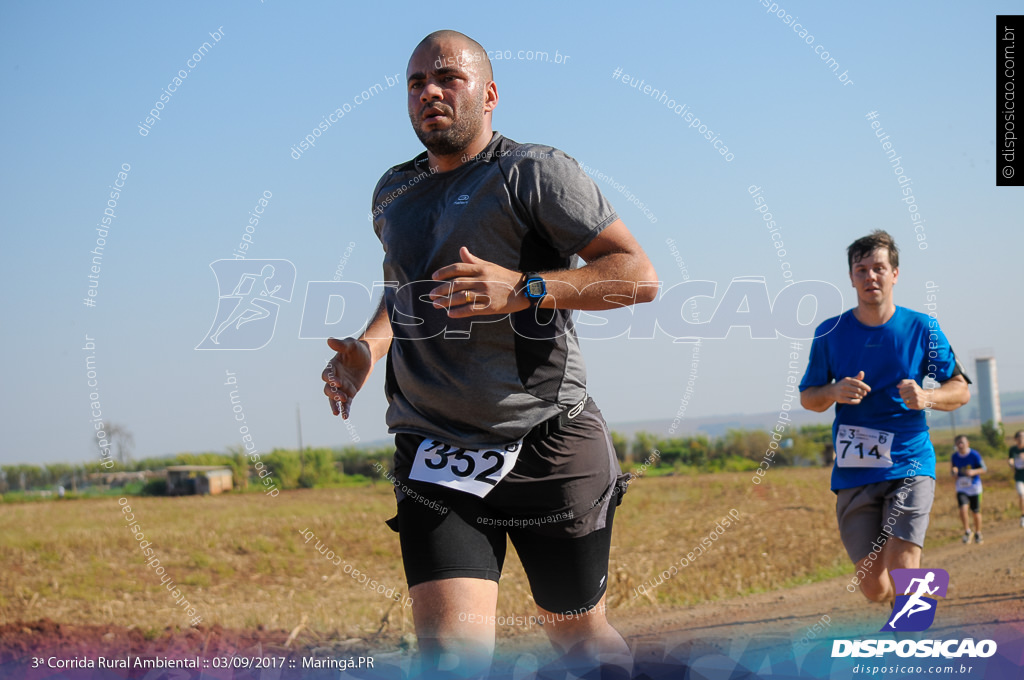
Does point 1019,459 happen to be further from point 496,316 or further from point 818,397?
point 496,316

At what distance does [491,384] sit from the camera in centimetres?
223

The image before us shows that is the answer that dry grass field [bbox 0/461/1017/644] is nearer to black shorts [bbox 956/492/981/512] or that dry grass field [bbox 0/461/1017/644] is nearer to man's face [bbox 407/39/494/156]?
black shorts [bbox 956/492/981/512]

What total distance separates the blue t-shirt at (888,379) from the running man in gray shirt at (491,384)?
2.09 meters

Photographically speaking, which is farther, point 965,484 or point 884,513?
point 965,484

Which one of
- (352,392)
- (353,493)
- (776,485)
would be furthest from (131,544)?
(776,485)

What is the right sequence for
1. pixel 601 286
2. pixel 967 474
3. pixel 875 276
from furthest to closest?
pixel 967 474
pixel 875 276
pixel 601 286

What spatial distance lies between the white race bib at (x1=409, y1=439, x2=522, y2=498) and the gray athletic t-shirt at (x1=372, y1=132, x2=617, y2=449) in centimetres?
3

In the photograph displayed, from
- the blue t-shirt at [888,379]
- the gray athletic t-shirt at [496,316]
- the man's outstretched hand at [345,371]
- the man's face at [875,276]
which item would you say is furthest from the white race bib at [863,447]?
the man's outstretched hand at [345,371]

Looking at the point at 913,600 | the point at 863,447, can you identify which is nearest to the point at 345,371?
the point at 863,447

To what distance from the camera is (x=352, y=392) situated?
240cm

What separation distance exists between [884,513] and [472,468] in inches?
103

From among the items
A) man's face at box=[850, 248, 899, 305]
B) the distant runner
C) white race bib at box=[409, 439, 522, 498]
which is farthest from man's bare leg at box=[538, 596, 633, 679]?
the distant runner

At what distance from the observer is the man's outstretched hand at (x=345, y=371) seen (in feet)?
7.81

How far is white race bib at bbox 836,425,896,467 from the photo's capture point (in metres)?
3.88
